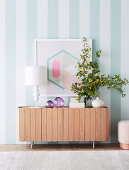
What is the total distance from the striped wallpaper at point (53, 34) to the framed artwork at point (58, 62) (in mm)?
113

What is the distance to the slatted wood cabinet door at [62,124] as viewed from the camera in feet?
10.3

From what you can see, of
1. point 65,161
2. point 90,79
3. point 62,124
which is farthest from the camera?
point 90,79

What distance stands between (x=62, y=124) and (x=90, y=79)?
2.49 ft

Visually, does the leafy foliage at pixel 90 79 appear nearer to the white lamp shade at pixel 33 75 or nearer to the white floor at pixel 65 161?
the white lamp shade at pixel 33 75

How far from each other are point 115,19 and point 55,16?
0.92 meters

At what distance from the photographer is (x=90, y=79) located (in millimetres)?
3336

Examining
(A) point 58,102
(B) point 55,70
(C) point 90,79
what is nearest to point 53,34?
(B) point 55,70

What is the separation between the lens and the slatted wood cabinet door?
314cm

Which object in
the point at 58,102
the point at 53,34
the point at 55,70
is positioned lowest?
the point at 58,102

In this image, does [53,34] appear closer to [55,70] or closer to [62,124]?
[55,70]

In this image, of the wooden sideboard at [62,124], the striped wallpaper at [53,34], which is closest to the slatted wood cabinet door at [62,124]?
the wooden sideboard at [62,124]

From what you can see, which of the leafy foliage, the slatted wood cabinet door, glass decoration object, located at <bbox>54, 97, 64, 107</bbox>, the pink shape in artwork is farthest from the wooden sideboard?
the pink shape in artwork

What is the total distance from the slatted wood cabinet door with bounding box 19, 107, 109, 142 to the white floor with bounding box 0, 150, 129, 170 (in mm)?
414

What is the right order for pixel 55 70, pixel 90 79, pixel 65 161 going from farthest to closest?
1. pixel 55 70
2. pixel 90 79
3. pixel 65 161
